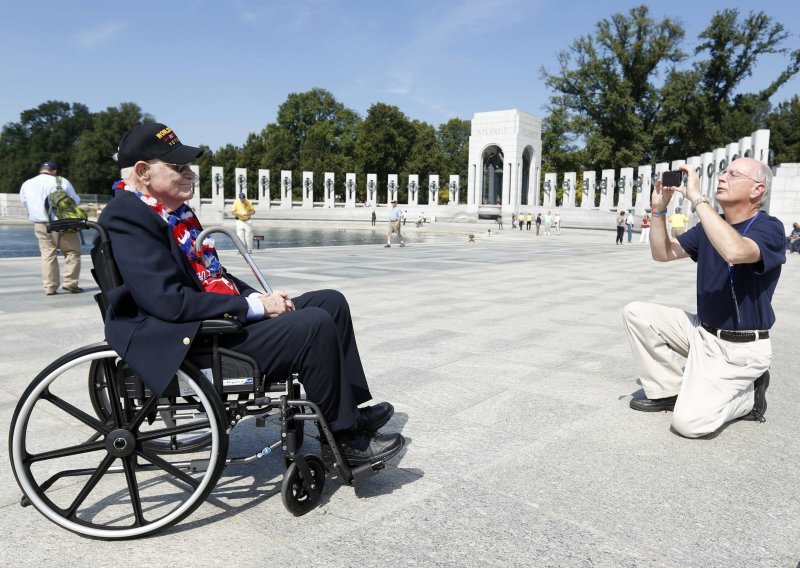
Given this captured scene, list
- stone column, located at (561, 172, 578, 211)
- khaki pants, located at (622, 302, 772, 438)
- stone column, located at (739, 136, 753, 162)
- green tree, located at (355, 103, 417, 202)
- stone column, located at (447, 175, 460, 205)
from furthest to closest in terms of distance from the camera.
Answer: green tree, located at (355, 103, 417, 202) → stone column, located at (447, 175, 460, 205) → stone column, located at (561, 172, 578, 211) → stone column, located at (739, 136, 753, 162) → khaki pants, located at (622, 302, 772, 438)

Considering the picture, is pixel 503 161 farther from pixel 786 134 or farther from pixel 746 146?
pixel 786 134

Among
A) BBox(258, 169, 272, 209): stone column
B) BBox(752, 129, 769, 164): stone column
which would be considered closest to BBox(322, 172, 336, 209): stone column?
BBox(258, 169, 272, 209): stone column

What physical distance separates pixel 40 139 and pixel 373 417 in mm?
97637

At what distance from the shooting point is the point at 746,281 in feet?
11.6

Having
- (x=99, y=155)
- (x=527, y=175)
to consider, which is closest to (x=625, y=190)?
(x=527, y=175)

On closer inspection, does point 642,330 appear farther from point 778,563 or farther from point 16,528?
point 16,528

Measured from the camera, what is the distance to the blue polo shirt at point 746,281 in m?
3.40

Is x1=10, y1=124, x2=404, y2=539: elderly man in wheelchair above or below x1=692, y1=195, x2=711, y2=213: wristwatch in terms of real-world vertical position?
below

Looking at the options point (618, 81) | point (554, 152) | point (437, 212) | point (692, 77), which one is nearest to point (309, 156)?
point (437, 212)

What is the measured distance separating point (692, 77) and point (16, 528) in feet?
214

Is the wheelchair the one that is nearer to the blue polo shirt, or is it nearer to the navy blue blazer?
the navy blue blazer

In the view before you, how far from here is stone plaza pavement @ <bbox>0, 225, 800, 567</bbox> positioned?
2.33 m

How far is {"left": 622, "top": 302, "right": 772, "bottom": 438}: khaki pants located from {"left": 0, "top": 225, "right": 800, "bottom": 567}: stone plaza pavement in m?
0.16

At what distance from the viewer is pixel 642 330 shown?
12.9ft
